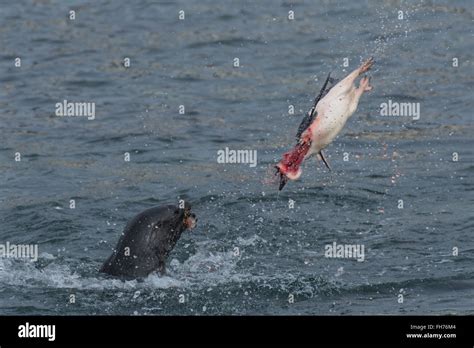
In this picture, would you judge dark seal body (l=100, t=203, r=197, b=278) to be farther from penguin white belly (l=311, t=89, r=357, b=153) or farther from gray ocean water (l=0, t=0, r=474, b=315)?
penguin white belly (l=311, t=89, r=357, b=153)

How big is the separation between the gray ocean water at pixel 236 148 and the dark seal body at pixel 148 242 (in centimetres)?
13

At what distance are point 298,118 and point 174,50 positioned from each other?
3.84 meters

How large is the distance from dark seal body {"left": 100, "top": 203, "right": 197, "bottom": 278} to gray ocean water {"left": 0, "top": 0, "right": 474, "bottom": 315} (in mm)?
125

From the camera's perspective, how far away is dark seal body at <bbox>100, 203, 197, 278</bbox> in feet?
34.3

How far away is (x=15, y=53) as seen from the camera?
19.4 metres

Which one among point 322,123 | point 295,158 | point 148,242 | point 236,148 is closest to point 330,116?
point 322,123

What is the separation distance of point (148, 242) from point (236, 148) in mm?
4648

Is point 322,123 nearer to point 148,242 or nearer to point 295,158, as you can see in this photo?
point 295,158

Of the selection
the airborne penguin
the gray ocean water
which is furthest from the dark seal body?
the airborne penguin

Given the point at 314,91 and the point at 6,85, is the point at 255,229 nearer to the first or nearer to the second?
the point at 314,91
